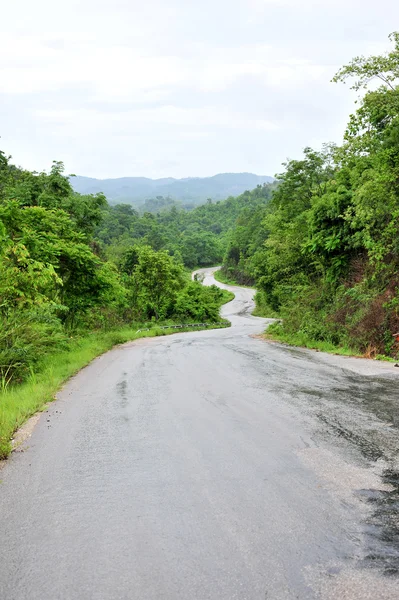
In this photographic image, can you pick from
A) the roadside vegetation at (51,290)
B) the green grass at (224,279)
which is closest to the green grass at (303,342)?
the roadside vegetation at (51,290)

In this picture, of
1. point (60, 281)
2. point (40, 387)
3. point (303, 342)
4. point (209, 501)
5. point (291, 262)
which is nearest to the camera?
point (209, 501)

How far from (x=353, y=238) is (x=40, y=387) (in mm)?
14068

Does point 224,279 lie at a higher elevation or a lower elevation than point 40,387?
lower

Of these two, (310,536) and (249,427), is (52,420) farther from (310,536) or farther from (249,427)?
(310,536)

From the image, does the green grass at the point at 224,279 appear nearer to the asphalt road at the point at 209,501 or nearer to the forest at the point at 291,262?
the forest at the point at 291,262

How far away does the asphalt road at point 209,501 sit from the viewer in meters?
3.18

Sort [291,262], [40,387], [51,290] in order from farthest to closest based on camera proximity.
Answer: [291,262] < [51,290] < [40,387]

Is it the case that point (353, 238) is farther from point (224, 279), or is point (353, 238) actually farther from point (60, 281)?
point (224, 279)

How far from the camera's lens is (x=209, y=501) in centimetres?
430

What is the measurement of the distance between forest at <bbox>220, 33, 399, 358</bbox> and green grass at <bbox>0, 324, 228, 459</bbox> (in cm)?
912

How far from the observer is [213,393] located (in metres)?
9.14

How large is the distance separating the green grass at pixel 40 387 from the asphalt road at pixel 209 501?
0.42 metres

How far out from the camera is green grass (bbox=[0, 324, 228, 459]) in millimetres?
7390

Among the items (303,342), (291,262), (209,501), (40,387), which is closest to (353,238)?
(303,342)
